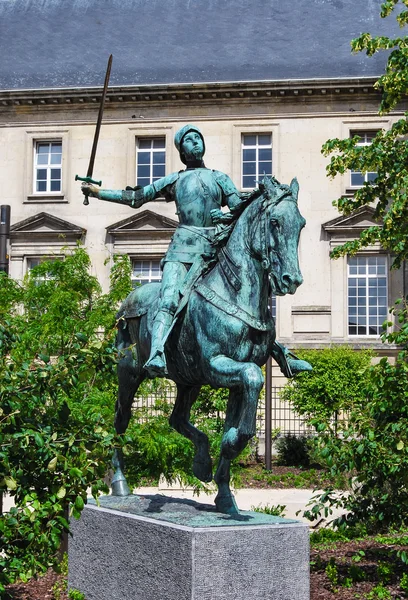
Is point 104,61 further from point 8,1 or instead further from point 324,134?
point 324,134

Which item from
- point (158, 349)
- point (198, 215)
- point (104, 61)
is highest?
point (104, 61)

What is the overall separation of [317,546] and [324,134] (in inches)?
938

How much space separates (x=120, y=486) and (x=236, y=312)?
8.41 feet

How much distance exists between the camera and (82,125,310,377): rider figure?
712 cm

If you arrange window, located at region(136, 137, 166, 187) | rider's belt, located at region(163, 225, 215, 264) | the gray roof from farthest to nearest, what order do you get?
window, located at region(136, 137, 166, 187)
the gray roof
rider's belt, located at region(163, 225, 215, 264)

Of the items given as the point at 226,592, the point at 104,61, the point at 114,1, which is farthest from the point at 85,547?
the point at 114,1

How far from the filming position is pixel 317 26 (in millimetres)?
34250

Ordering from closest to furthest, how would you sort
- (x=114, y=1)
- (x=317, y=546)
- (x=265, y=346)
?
(x=265, y=346)
(x=317, y=546)
(x=114, y=1)

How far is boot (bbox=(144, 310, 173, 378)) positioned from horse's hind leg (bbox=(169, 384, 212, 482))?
102 centimetres

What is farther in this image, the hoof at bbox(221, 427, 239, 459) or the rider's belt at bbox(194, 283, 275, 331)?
the rider's belt at bbox(194, 283, 275, 331)

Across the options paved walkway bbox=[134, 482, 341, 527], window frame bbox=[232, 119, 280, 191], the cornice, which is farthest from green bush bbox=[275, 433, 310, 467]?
the cornice

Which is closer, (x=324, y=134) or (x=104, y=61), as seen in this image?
(x=324, y=134)

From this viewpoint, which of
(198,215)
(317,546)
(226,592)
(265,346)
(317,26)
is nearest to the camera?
(226,592)

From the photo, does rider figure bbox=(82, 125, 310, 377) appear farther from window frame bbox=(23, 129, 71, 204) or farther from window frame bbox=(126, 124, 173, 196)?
window frame bbox=(23, 129, 71, 204)
